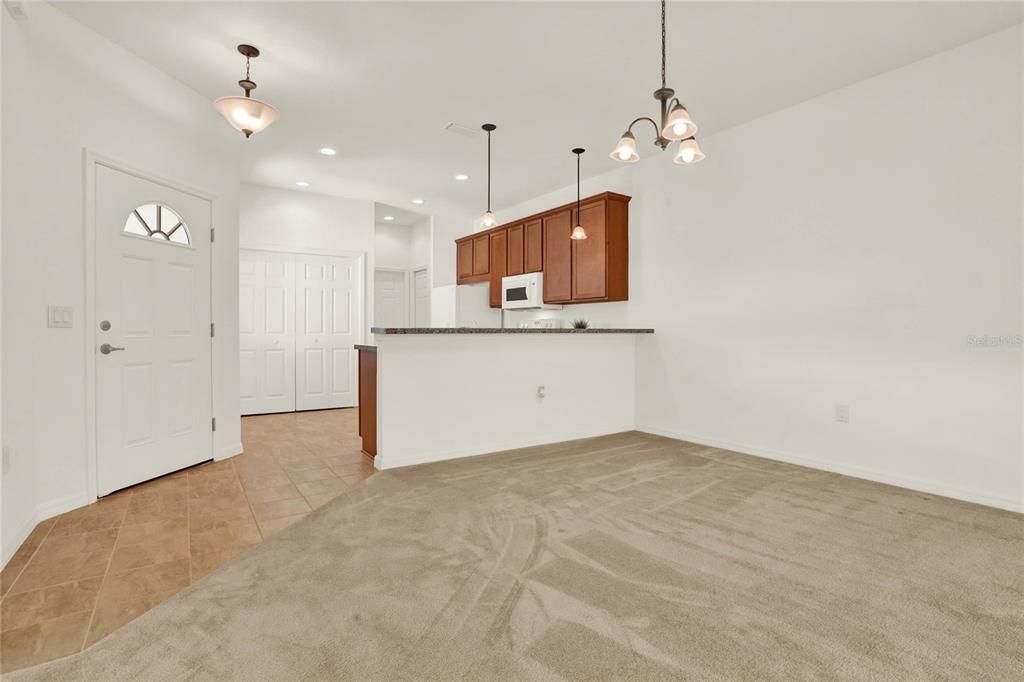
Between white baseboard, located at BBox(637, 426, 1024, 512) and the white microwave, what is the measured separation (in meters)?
2.17

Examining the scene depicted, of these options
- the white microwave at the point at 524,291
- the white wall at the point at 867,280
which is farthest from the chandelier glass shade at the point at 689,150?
the white microwave at the point at 524,291

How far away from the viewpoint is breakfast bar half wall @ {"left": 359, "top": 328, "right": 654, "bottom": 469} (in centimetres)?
359

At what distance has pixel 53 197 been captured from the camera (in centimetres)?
269

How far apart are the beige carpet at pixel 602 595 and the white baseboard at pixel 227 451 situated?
Result: 157cm

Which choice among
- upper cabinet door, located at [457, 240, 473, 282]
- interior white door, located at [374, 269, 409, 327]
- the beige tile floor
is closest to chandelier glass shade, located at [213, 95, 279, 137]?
the beige tile floor

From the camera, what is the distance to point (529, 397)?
14.0 ft

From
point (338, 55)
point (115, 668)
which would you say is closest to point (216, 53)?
point (338, 55)

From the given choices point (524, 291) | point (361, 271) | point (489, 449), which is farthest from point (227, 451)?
point (524, 291)

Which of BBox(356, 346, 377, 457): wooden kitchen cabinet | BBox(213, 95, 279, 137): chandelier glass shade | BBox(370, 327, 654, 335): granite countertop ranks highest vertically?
BBox(213, 95, 279, 137): chandelier glass shade

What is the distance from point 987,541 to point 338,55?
4373 mm

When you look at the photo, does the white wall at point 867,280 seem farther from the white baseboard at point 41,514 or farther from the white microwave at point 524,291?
the white baseboard at point 41,514

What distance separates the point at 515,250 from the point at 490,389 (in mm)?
2568

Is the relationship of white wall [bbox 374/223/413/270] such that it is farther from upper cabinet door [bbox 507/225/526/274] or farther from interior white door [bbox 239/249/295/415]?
upper cabinet door [bbox 507/225/526/274]

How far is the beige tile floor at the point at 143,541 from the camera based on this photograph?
1.71 metres
